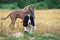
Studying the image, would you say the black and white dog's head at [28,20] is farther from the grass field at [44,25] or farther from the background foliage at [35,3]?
the background foliage at [35,3]

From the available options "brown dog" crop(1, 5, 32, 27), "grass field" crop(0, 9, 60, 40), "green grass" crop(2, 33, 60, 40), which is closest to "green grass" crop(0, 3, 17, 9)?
"grass field" crop(0, 9, 60, 40)

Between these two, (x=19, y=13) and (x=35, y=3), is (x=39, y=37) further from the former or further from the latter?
(x=35, y=3)

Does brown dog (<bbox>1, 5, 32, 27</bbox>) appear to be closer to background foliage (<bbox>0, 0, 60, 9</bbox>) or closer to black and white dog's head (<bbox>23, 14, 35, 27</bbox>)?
black and white dog's head (<bbox>23, 14, 35, 27</bbox>)

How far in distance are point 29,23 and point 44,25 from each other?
144 cm

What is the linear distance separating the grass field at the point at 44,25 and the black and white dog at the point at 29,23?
27 centimetres

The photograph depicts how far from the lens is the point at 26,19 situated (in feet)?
39.2

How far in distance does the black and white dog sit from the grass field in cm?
27

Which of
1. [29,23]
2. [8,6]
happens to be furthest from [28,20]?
[8,6]

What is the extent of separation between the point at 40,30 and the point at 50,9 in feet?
13.1

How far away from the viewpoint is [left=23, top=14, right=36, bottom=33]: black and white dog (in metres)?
12.0

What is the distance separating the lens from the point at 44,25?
525 inches

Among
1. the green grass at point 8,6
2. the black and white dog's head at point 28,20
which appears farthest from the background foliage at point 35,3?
the black and white dog's head at point 28,20

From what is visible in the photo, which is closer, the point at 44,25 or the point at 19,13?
the point at 19,13

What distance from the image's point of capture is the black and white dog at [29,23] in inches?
471
